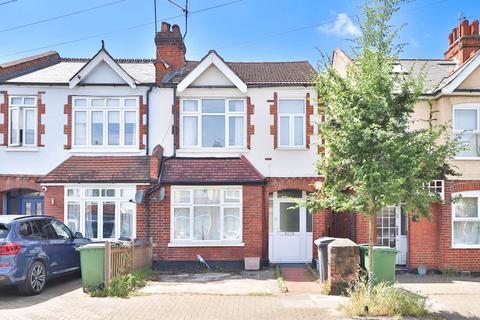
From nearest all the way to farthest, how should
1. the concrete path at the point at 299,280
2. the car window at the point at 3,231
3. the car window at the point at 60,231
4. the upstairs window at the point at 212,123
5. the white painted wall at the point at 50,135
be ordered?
the car window at the point at 3,231 → the concrete path at the point at 299,280 → the car window at the point at 60,231 → the white painted wall at the point at 50,135 → the upstairs window at the point at 212,123

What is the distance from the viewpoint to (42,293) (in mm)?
10953

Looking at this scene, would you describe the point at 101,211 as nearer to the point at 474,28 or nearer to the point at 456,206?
the point at 456,206

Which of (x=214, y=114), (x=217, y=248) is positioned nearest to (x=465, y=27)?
(x=214, y=114)

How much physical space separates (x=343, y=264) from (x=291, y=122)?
20.5 feet

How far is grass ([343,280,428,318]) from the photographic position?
906 cm

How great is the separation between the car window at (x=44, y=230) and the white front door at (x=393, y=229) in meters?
9.84

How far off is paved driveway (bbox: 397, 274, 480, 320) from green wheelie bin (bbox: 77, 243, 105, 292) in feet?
23.4

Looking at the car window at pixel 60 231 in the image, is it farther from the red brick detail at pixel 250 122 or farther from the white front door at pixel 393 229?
the white front door at pixel 393 229

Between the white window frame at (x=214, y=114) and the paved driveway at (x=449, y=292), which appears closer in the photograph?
the paved driveway at (x=449, y=292)

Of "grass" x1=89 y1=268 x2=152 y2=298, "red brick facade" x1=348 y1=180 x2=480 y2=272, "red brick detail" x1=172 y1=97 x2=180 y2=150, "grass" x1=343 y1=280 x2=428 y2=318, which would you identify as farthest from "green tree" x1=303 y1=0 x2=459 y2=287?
"red brick detail" x1=172 y1=97 x2=180 y2=150

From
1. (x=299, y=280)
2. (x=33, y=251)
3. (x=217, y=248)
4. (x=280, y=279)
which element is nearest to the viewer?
(x=33, y=251)

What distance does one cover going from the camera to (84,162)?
51.3 feet

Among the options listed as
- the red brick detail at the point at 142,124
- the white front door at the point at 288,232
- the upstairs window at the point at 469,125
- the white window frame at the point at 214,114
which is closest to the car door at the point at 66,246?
the red brick detail at the point at 142,124

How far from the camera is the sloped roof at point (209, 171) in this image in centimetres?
1516
